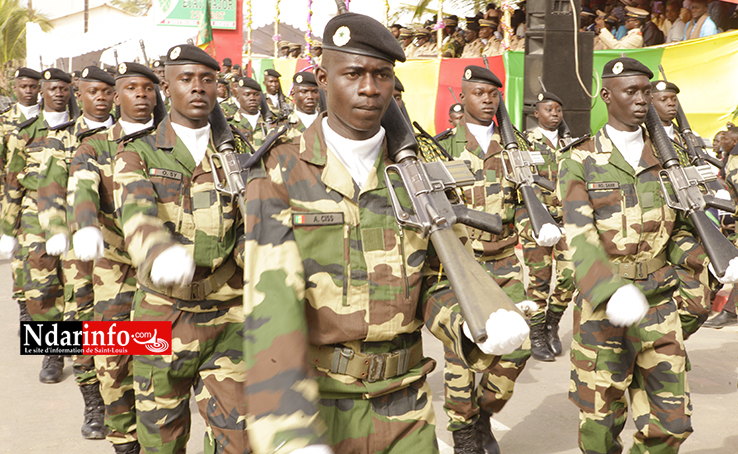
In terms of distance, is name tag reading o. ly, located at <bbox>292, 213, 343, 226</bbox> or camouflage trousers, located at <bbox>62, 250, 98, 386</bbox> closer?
name tag reading o. ly, located at <bbox>292, 213, 343, 226</bbox>

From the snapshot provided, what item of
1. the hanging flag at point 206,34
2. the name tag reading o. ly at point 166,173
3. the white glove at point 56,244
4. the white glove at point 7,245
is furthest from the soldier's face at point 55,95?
the hanging flag at point 206,34

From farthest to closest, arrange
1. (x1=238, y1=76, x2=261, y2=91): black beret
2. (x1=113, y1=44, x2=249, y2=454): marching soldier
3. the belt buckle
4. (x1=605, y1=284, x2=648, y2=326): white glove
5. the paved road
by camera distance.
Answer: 1. (x1=238, y1=76, x2=261, y2=91): black beret
2. the paved road
3. (x1=113, y1=44, x2=249, y2=454): marching soldier
4. (x1=605, y1=284, x2=648, y2=326): white glove
5. the belt buckle

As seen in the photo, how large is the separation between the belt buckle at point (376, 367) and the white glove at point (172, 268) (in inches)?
45.1

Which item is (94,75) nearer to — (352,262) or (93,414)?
(93,414)

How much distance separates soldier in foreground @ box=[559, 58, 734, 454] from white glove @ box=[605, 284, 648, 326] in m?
0.39

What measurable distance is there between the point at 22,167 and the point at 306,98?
3.52 metres

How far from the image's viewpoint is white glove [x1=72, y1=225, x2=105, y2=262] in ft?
12.4

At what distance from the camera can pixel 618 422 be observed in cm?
387

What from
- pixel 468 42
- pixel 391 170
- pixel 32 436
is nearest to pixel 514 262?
pixel 391 170

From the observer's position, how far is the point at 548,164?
751 cm

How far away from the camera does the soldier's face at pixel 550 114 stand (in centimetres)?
816

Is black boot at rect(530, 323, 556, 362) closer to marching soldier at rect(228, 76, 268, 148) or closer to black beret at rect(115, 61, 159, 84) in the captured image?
black beret at rect(115, 61, 159, 84)

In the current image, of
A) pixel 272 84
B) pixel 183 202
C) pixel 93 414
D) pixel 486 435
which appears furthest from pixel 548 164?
pixel 272 84

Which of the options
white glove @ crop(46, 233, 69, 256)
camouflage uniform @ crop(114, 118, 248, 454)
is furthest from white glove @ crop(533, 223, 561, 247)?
white glove @ crop(46, 233, 69, 256)
